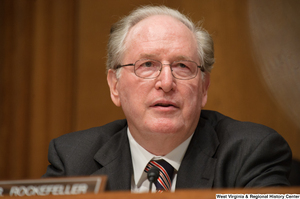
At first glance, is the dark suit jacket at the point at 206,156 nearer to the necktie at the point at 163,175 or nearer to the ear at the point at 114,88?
the necktie at the point at 163,175

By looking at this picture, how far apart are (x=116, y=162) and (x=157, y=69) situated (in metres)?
0.63

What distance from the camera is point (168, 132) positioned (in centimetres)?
171

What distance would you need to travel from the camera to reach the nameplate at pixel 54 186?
0.91m

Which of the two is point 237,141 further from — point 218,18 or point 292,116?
point 218,18

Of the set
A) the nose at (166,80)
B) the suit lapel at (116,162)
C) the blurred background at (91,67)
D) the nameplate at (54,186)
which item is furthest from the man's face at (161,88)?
the blurred background at (91,67)

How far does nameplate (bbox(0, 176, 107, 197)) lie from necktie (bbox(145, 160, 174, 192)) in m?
0.76

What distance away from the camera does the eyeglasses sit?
180 centimetres

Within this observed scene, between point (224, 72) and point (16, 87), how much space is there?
1.95m

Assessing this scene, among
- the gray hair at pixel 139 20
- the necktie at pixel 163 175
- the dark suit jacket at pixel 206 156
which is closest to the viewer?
the dark suit jacket at pixel 206 156

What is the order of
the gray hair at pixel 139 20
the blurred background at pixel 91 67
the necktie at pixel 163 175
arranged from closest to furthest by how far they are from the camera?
the necktie at pixel 163 175 < the gray hair at pixel 139 20 < the blurred background at pixel 91 67

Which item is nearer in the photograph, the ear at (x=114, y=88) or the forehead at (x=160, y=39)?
the forehead at (x=160, y=39)

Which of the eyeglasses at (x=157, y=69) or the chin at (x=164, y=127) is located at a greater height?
the eyeglasses at (x=157, y=69)

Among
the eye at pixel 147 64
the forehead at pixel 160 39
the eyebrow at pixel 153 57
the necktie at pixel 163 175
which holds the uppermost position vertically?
the forehead at pixel 160 39

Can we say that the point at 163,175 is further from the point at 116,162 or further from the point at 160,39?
the point at 160,39
